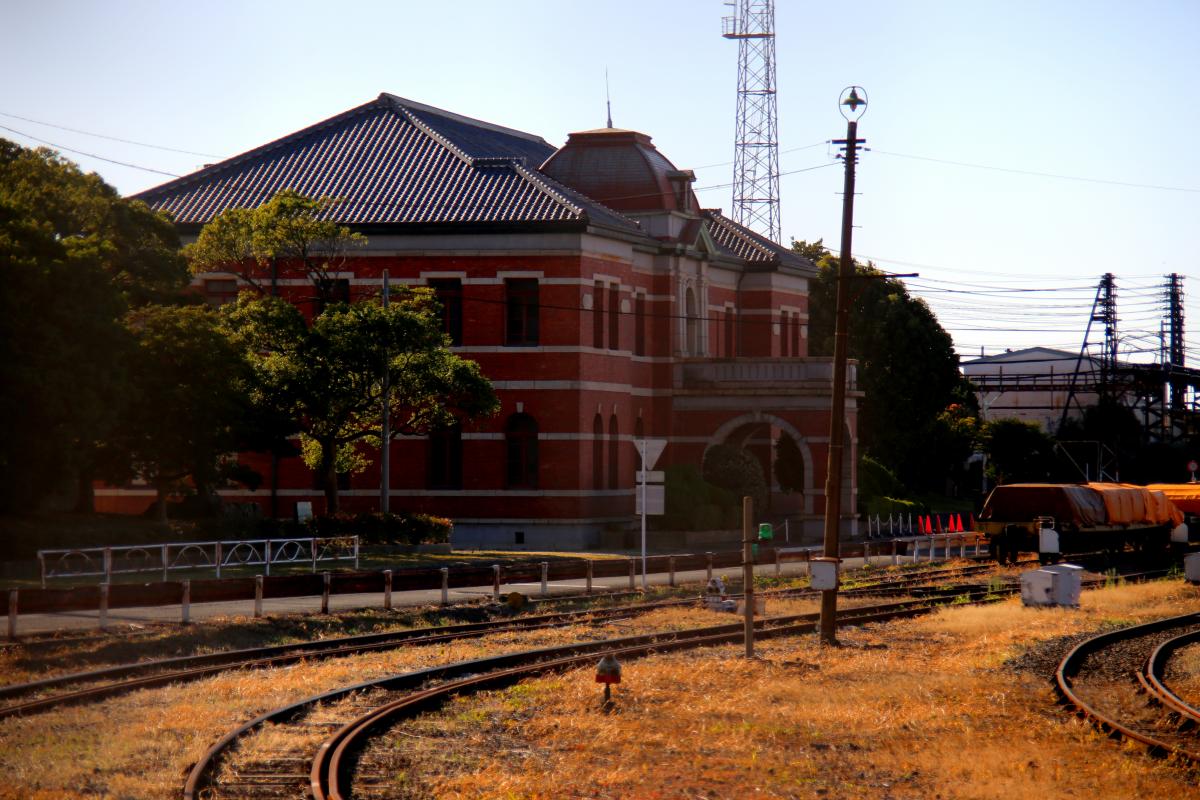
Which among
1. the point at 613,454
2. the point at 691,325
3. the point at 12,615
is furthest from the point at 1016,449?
the point at 12,615

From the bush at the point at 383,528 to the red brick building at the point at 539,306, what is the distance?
6.55 metres

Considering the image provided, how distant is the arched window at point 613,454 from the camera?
57438 mm

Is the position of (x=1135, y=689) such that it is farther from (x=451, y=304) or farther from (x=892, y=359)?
(x=892, y=359)

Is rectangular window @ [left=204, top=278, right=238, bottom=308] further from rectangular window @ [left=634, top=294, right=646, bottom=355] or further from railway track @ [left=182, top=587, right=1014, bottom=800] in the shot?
railway track @ [left=182, top=587, right=1014, bottom=800]

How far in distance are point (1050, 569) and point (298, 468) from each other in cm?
3071

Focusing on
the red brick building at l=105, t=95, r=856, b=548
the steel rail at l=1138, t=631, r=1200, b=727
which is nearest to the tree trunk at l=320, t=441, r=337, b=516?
the red brick building at l=105, t=95, r=856, b=548

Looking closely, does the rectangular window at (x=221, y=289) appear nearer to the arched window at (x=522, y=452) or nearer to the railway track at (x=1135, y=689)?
the arched window at (x=522, y=452)

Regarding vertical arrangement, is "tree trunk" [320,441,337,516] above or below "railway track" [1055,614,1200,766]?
above

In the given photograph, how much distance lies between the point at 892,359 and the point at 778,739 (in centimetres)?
7268

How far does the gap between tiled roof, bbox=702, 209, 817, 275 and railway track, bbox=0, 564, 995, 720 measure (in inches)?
1519

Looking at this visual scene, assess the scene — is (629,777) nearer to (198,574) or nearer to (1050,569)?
(1050,569)

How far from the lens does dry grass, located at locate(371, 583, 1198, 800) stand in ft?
44.0

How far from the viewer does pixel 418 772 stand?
46.1 feet

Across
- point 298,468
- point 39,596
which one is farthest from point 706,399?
point 39,596
